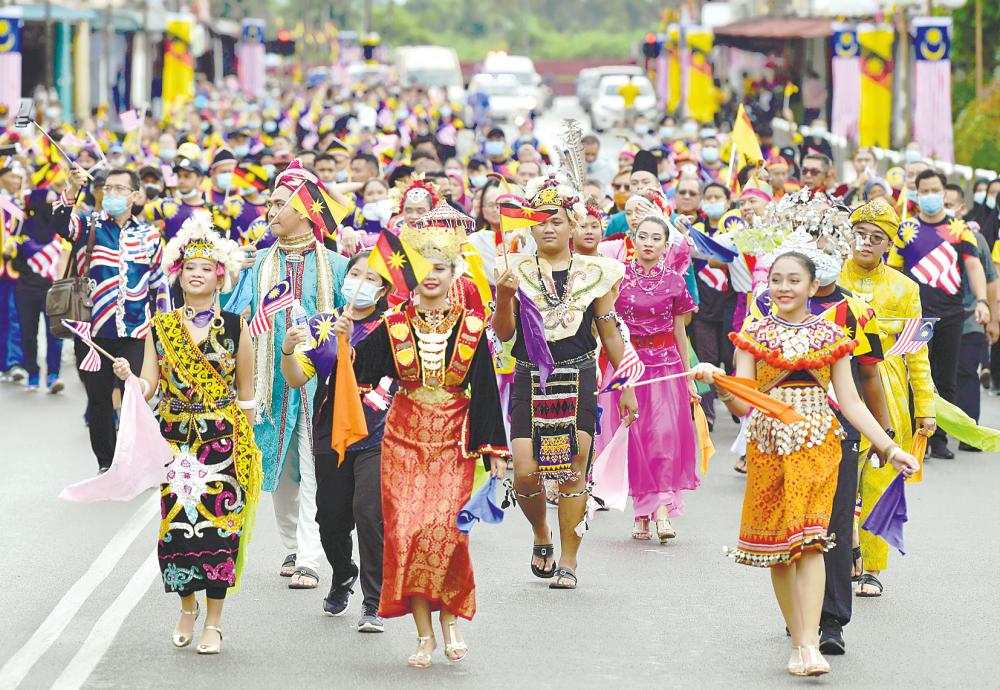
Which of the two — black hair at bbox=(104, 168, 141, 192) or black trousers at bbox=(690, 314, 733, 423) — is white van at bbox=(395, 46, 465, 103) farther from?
black hair at bbox=(104, 168, 141, 192)

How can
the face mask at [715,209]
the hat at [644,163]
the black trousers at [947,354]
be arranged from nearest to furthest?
1. the hat at [644,163]
2. the black trousers at [947,354]
3. the face mask at [715,209]

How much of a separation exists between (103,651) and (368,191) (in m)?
7.12

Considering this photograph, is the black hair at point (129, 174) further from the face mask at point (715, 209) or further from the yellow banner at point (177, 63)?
the yellow banner at point (177, 63)

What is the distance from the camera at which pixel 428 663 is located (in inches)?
306

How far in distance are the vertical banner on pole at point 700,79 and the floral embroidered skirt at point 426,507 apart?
4729cm

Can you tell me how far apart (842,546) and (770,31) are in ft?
135

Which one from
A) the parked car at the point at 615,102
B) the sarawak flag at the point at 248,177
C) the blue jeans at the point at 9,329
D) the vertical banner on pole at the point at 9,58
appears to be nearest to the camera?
the sarawak flag at the point at 248,177

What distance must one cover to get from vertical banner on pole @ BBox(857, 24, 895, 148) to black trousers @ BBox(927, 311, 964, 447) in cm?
2042

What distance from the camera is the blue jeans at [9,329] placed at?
17.5 meters

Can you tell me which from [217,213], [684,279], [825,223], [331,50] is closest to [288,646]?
[825,223]

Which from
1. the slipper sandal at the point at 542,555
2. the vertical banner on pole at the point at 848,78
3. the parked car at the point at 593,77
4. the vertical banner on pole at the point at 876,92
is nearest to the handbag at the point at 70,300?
the slipper sandal at the point at 542,555

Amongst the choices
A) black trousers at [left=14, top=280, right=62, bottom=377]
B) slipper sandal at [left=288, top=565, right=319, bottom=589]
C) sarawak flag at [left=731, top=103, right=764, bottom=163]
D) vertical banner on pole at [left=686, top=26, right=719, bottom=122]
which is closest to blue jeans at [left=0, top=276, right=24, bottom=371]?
black trousers at [left=14, top=280, right=62, bottom=377]

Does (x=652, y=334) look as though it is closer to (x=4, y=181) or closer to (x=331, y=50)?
(x=4, y=181)

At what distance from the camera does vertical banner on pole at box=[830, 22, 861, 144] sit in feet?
115
